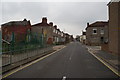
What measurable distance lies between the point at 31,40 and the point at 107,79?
1281cm

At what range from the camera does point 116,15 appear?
61.3 feet

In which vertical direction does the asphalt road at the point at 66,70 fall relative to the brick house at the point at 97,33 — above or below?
below

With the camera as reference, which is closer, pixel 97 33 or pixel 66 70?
pixel 66 70

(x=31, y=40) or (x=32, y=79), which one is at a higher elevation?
(x=31, y=40)

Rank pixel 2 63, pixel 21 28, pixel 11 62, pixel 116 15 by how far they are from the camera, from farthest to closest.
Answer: pixel 21 28
pixel 116 15
pixel 11 62
pixel 2 63

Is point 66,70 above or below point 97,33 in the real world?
below

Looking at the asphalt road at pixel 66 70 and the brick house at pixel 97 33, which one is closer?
the asphalt road at pixel 66 70

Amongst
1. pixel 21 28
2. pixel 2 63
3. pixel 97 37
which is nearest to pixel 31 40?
pixel 2 63

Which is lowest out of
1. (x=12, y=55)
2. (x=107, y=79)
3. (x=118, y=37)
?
(x=107, y=79)

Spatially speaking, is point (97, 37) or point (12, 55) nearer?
point (12, 55)

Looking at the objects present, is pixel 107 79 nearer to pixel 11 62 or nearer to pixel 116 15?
pixel 11 62

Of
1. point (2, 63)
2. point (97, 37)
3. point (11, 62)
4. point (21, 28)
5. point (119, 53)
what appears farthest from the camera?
point (97, 37)

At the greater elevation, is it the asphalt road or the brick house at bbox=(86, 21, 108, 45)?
the brick house at bbox=(86, 21, 108, 45)

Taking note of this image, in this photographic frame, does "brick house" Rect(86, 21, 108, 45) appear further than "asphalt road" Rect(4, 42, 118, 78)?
Yes
